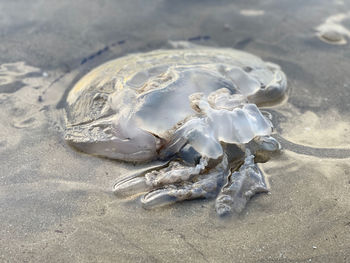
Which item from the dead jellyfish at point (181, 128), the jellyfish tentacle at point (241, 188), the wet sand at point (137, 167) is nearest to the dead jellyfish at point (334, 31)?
the wet sand at point (137, 167)

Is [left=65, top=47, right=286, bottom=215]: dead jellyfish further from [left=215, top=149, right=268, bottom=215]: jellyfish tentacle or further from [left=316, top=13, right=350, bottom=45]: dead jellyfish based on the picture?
[left=316, top=13, right=350, bottom=45]: dead jellyfish

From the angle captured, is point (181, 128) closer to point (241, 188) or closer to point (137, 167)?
point (137, 167)

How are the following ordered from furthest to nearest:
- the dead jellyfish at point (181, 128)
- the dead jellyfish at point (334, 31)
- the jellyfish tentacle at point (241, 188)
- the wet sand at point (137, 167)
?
1. the dead jellyfish at point (334, 31)
2. the dead jellyfish at point (181, 128)
3. the jellyfish tentacle at point (241, 188)
4. the wet sand at point (137, 167)

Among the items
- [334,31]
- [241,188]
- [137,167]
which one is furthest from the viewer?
[334,31]

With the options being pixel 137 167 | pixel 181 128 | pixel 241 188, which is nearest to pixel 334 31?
pixel 181 128

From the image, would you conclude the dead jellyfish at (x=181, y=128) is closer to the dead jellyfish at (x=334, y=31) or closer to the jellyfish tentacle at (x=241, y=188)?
the jellyfish tentacle at (x=241, y=188)
